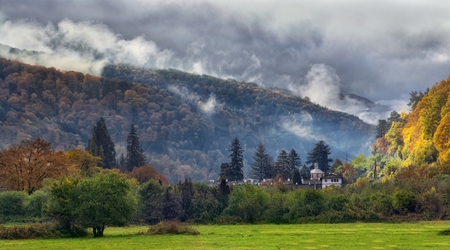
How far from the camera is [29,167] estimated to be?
11775cm

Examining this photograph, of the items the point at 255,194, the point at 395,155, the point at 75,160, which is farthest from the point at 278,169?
the point at 255,194

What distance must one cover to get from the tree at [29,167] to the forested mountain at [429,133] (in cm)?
7308

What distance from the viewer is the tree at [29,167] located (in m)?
116

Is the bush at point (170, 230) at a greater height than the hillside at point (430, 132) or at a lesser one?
lesser

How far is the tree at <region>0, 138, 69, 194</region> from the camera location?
11588cm

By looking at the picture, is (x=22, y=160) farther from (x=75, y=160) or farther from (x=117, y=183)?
(x=117, y=183)

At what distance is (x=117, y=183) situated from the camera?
3098 inches

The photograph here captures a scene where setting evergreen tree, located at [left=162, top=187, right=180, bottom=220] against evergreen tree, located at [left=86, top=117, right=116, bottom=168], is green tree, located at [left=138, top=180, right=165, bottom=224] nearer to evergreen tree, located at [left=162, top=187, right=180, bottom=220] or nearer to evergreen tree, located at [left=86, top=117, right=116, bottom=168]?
evergreen tree, located at [left=162, top=187, right=180, bottom=220]

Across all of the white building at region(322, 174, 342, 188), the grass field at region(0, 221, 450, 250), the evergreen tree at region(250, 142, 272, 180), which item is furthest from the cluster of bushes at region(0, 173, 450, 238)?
the evergreen tree at region(250, 142, 272, 180)

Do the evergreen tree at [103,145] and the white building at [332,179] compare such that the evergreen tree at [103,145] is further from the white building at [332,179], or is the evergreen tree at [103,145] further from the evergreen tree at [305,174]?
the white building at [332,179]

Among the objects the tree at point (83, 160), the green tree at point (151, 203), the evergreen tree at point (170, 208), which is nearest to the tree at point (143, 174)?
the tree at point (83, 160)

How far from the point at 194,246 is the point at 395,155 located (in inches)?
5396

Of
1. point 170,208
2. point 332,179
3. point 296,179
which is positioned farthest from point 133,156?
point 170,208

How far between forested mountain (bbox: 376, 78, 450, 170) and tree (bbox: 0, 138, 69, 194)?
7308 centimetres
